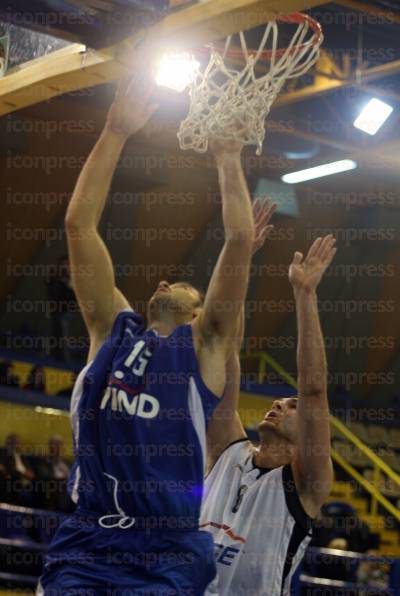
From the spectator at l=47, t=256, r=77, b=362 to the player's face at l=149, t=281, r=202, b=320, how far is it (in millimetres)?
10291

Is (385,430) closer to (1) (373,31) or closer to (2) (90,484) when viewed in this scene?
(1) (373,31)

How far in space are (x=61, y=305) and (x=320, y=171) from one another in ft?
13.2

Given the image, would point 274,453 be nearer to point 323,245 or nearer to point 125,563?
point 323,245

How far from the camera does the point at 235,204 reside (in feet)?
12.0

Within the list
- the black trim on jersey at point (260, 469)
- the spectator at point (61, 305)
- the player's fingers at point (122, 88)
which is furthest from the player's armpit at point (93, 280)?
the spectator at point (61, 305)

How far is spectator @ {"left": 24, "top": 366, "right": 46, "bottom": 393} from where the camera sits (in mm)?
13312

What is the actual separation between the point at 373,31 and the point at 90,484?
24.8 ft

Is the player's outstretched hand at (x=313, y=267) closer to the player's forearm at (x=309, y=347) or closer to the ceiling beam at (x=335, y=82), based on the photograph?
the player's forearm at (x=309, y=347)

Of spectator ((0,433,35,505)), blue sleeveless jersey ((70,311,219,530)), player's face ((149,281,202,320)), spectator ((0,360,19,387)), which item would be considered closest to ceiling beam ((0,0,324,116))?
player's face ((149,281,202,320))

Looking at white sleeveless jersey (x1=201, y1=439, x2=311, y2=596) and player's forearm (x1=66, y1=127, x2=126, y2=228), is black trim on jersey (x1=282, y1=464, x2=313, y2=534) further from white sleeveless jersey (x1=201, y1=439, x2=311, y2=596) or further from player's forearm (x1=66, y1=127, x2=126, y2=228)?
player's forearm (x1=66, y1=127, x2=126, y2=228)

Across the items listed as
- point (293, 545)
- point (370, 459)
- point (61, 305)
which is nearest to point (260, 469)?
point (293, 545)

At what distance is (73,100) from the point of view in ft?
43.2

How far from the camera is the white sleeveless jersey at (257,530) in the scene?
4.76 metres

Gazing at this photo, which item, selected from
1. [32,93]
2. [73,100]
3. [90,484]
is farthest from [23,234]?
[90,484]
